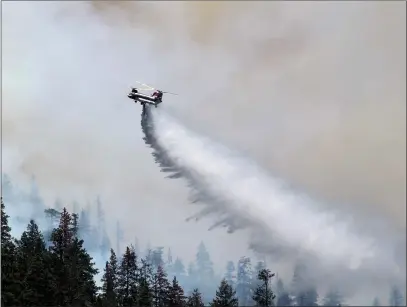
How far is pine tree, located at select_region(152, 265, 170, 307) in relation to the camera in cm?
6284

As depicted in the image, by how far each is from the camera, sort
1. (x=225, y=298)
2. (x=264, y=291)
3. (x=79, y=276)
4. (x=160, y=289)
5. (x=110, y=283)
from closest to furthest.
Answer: (x=264, y=291)
(x=225, y=298)
(x=79, y=276)
(x=160, y=289)
(x=110, y=283)

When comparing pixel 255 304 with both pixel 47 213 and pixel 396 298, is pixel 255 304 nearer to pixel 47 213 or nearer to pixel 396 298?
pixel 396 298

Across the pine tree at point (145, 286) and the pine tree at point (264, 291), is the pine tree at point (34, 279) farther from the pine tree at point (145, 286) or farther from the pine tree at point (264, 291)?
the pine tree at point (264, 291)

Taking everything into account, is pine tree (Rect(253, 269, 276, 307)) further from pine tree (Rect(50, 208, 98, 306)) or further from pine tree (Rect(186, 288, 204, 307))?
pine tree (Rect(50, 208, 98, 306))

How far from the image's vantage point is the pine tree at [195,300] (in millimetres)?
61531

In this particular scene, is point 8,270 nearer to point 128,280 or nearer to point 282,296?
point 128,280

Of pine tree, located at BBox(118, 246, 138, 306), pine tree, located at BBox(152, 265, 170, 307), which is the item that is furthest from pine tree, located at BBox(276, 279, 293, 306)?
pine tree, located at BBox(118, 246, 138, 306)

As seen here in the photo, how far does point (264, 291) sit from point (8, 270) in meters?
26.4

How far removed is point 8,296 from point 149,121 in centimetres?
2247

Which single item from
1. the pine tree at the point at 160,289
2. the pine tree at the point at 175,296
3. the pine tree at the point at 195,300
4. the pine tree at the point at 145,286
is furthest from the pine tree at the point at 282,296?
the pine tree at the point at 145,286

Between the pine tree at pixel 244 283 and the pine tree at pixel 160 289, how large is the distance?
7614mm

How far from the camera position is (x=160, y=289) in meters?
64.1

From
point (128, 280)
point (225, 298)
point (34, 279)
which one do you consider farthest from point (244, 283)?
point (34, 279)

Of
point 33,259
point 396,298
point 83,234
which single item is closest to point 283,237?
point 396,298
